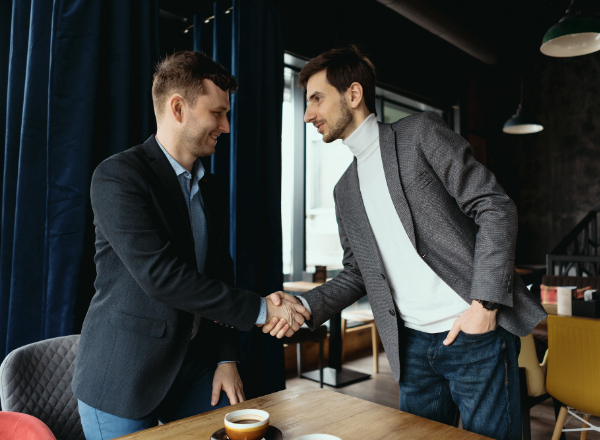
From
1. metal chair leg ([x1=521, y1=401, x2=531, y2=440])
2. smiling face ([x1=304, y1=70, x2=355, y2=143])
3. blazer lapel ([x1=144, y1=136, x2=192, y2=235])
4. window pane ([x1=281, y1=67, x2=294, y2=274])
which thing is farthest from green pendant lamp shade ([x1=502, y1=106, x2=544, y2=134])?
blazer lapel ([x1=144, y1=136, x2=192, y2=235])

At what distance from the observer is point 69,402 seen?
1565mm

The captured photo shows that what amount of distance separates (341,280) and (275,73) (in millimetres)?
1920

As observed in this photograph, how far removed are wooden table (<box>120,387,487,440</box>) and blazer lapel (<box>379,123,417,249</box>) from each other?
1.87 ft

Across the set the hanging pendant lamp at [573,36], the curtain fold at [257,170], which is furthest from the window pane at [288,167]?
the hanging pendant lamp at [573,36]

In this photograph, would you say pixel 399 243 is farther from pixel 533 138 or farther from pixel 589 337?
pixel 533 138

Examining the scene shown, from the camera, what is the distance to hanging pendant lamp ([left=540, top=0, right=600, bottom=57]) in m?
3.64

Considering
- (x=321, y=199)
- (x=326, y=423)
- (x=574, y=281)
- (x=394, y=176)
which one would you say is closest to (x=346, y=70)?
(x=394, y=176)

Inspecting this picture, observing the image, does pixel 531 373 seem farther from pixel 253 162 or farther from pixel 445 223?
pixel 253 162

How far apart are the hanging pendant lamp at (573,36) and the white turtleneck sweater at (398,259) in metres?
3.05

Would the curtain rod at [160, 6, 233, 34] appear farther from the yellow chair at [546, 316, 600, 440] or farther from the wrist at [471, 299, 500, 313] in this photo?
the yellow chair at [546, 316, 600, 440]

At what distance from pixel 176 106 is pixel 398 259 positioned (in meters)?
0.99

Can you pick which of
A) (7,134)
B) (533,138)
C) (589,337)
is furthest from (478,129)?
(7,134)

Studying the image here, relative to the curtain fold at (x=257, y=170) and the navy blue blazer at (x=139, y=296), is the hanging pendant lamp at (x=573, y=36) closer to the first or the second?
the curtain fold at (x=257, y=170)

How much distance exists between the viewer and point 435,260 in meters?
1.46
